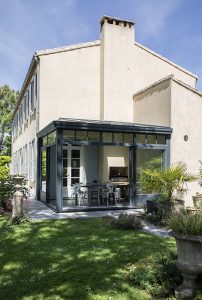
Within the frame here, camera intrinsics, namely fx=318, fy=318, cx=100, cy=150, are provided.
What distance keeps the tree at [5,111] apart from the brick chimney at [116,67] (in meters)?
32.6

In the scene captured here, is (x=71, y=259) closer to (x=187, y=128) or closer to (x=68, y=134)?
(x=68, y=134)

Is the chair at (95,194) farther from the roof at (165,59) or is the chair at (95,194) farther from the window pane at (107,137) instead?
the roof at (165,59)

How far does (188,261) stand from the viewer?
432 centimetres

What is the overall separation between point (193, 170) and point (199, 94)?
10.9 feet

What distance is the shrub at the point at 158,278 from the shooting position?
14.9 feet

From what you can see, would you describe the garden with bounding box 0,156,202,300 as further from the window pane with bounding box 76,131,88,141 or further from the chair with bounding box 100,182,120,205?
the window pane with bounding box 76,131,88,141

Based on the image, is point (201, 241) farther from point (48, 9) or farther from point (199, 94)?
point (199, 94)

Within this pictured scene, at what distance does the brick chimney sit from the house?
0.17ft

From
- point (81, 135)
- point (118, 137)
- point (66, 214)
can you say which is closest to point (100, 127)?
point (81, 135)

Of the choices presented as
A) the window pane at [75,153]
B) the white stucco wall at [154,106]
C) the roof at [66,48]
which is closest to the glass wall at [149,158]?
the white stucco wall at [154,106]

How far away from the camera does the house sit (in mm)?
12875

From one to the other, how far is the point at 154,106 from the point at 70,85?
4.29 metres

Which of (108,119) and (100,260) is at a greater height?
(108,119)

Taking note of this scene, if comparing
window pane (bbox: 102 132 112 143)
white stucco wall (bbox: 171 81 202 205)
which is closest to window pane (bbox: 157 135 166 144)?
white stucco wall (bbox: 171 81 202 205)
